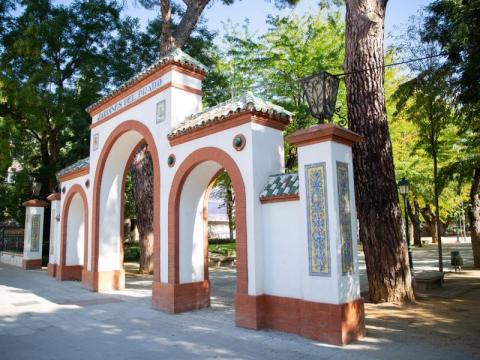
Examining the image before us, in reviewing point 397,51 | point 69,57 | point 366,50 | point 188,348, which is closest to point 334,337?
point 188,348

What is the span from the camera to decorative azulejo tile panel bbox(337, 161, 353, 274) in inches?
235

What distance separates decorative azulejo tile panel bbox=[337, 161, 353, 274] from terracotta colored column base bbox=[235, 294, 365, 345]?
25.5 inches

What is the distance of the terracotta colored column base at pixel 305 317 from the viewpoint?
5723 millimetres

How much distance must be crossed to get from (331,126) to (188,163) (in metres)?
3.60

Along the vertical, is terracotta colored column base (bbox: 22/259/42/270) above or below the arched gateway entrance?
below

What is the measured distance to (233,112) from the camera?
7.33m

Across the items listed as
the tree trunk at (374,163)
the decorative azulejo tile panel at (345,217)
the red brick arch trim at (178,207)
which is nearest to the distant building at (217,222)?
the red brick arch trim at (178,207)

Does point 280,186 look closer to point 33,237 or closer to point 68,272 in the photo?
point 68,272

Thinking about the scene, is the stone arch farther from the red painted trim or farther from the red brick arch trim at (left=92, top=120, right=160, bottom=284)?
the red painted trim

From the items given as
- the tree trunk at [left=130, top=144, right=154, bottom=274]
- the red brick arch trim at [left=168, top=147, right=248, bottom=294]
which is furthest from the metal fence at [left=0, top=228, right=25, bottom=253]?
the red brick arch trim at [left=168, top=147, right=248, bottom=294]

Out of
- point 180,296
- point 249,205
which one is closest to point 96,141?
point 180,296

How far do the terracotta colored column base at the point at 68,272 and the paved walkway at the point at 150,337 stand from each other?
391cm

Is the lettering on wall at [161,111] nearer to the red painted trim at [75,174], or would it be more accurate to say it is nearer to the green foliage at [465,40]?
the red painted trim at [75,174]

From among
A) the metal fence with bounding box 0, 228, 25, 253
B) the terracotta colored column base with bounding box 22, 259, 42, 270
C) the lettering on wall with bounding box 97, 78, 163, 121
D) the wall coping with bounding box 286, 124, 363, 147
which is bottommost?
the terracotta colored column base with bounding box 22, 259, 42, 270
